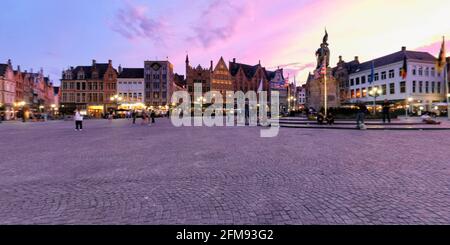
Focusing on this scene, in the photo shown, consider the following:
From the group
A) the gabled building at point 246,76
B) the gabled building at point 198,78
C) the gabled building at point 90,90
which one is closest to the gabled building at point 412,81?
the gabled building at point 246,76

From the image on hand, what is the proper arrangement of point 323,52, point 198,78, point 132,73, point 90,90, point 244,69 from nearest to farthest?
point 323,52
point 90,90
point 132,73
point 198,78
point 244,69

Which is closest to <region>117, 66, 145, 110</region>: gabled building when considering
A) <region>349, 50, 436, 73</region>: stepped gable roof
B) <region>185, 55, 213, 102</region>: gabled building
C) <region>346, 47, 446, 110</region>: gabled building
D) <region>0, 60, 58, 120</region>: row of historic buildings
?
<region>185, 55, 213, 102</region>: gabled building

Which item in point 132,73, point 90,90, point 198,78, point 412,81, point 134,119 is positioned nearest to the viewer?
point 134,119

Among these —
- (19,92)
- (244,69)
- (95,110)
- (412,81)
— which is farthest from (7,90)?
(412,81)

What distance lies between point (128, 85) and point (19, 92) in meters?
31.3

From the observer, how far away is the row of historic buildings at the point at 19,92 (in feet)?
210

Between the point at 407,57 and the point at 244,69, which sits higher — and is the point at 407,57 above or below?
below

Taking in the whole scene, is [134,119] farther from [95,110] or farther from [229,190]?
[95,110]

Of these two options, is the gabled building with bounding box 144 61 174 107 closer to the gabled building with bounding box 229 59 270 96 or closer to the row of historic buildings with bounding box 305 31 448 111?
the gabled building with bounding box 229 59 270 96

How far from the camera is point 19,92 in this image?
2901 inches

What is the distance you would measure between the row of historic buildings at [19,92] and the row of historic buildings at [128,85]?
442 inches

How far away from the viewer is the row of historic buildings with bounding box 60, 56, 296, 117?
76.0 m

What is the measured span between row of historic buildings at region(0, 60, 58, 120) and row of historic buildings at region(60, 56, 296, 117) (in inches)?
442
